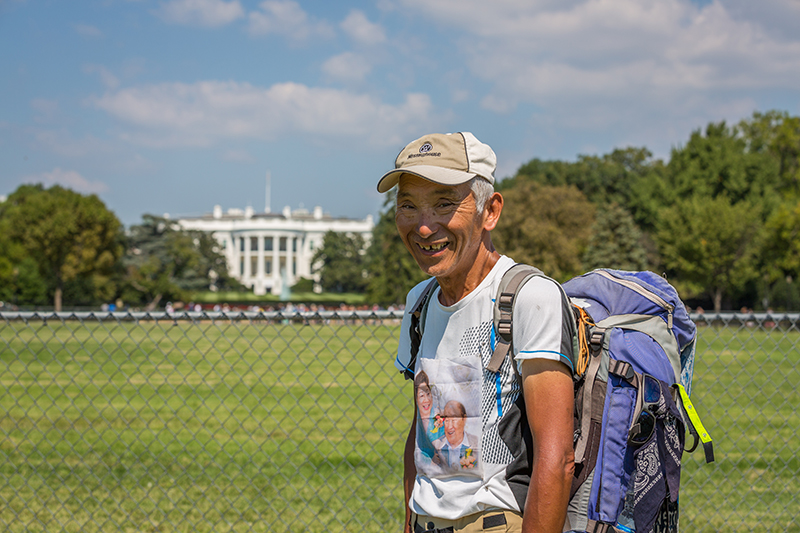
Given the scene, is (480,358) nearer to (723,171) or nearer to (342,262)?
(723,171)

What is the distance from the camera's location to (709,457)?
213 centimetres

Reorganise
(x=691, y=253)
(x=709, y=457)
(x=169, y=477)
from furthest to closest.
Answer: (x=691, y=253)
(x=169, y=477)
(x=709, y=457)

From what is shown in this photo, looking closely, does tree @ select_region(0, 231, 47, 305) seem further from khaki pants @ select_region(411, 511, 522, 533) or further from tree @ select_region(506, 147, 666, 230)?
khaki pants @ select_region(411, 511, 522, 533)

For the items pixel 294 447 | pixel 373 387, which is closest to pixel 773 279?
pixel 373 387

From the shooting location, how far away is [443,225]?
1916 millimetres

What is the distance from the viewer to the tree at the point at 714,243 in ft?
123

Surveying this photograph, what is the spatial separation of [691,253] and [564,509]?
4080 cm

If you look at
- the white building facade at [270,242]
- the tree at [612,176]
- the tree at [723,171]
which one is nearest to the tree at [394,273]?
the tree at [612,176]

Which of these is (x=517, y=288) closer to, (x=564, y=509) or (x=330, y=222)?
(x=564, y=509)

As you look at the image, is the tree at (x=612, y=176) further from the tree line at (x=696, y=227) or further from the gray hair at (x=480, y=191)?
the gray hair at (x=480, y=191)

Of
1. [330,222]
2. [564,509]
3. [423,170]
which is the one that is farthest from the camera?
[330,222]

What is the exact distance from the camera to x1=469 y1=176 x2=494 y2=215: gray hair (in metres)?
1.92

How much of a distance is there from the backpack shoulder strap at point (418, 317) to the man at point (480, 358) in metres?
0.11

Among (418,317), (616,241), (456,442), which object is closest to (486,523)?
(456,442)
